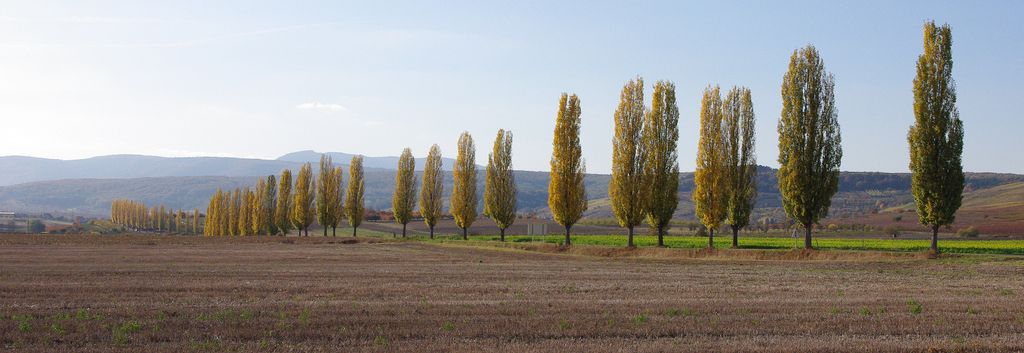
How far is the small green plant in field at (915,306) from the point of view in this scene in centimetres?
1992

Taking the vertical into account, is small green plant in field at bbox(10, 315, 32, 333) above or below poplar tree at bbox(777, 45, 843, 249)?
below

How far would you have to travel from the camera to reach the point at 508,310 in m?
19.8

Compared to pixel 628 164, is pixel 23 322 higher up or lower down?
lower down

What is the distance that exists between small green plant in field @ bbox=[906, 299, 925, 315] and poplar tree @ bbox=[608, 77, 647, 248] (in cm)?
3339

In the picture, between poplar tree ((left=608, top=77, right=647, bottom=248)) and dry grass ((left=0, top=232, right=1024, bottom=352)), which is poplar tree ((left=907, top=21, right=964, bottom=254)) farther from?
poplar tree ((left=608, top=77, right=647, bottom=248))

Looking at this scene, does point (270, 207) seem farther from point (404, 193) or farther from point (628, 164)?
point (628, 164)

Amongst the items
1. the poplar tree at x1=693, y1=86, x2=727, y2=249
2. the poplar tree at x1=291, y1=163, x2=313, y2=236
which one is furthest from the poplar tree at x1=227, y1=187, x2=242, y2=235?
the poplar tree at x1=693, y1=86, x2=727, y2=249

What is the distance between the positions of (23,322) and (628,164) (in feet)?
142

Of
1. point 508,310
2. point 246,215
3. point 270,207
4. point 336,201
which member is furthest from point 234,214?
point 508,310

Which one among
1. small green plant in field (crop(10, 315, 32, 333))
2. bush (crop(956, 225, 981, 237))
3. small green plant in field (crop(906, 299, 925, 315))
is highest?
bush (crop(956, 225, 981, 237))

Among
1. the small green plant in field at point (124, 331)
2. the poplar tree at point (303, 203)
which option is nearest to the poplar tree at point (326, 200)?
the poplar tree at point (303, 203)

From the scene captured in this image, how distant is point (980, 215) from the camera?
102250mm

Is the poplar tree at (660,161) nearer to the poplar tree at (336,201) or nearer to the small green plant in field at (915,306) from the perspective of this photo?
the small green plant in field at (915,306)

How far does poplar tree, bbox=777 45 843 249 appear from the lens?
48312mm
